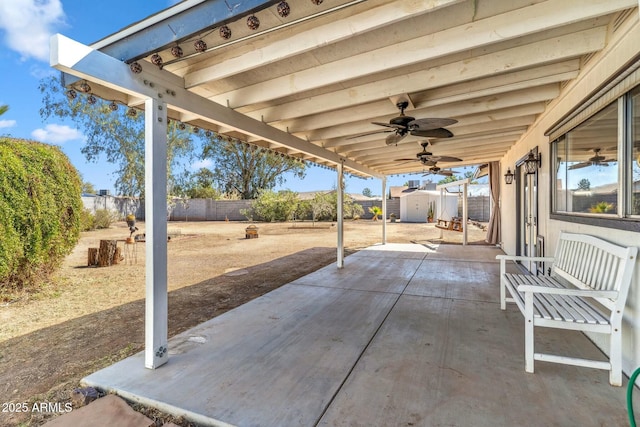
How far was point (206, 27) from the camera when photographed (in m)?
2.00

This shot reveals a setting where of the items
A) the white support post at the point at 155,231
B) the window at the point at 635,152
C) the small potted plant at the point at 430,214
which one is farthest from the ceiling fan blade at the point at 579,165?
the small potted plant at the point at 430,214

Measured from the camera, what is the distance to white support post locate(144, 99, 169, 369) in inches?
94.0

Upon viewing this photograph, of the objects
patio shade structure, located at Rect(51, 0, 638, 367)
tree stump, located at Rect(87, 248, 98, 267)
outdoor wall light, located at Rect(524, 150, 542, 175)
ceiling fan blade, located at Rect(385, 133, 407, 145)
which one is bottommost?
tree stump, located at Rect(87, 248, 98, 267)

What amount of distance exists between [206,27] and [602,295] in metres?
3.21

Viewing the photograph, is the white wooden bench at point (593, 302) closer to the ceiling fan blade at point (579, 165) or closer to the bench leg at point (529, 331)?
the bench leg at point (529, 331)

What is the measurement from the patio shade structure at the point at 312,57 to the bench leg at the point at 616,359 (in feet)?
6.91

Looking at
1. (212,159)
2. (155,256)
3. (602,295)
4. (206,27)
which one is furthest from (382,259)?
(212,159)

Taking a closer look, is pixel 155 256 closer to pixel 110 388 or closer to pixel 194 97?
pixel 110 388

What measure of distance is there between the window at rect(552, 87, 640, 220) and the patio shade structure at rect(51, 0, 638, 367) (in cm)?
59

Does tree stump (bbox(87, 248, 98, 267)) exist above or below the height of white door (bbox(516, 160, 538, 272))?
below

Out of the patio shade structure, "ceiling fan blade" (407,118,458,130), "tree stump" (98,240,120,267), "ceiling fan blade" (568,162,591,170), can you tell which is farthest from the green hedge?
"ceiling fan blade" (568,162,591,170)

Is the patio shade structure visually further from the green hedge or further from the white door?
the green hedge

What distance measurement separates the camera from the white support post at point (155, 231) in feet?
7.83

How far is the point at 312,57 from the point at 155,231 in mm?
2009
